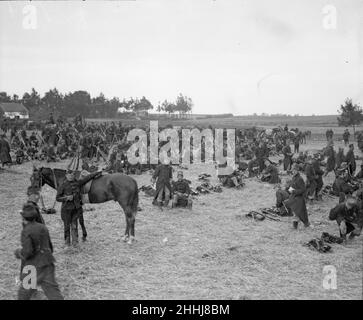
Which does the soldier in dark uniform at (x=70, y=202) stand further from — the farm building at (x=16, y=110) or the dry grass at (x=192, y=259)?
the farm building at (x=16, y=110)

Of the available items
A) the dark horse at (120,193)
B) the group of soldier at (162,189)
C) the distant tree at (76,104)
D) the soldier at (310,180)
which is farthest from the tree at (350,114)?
the distant tree at (76,104)

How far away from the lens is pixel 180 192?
44.5 feet

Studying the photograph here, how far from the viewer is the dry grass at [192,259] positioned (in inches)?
274

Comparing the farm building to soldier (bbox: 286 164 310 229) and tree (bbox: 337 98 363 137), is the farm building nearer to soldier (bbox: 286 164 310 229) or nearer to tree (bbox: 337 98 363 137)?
tree (bbox: 337 98 363 137)

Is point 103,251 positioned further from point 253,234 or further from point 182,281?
point 253,234

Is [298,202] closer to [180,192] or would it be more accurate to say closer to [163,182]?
[180,192]

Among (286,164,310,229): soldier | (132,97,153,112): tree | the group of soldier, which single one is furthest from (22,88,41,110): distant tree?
(286,164,310,229): soldier

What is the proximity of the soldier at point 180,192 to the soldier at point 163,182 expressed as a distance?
0.27 metres

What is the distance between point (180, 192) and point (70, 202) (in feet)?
17.2

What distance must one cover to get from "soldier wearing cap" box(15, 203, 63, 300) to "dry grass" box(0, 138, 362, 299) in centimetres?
98

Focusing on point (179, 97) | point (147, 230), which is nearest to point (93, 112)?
point (179, 97)

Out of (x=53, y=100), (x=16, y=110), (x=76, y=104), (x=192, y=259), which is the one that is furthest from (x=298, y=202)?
(x=53, y=100)

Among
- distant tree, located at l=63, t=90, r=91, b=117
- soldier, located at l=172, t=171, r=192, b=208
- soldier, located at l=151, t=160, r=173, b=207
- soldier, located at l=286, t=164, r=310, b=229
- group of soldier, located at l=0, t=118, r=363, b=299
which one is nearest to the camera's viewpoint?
group of soldier, located at l=0, t=118, r=363, b=299

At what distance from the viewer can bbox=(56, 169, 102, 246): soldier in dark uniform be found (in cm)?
892
